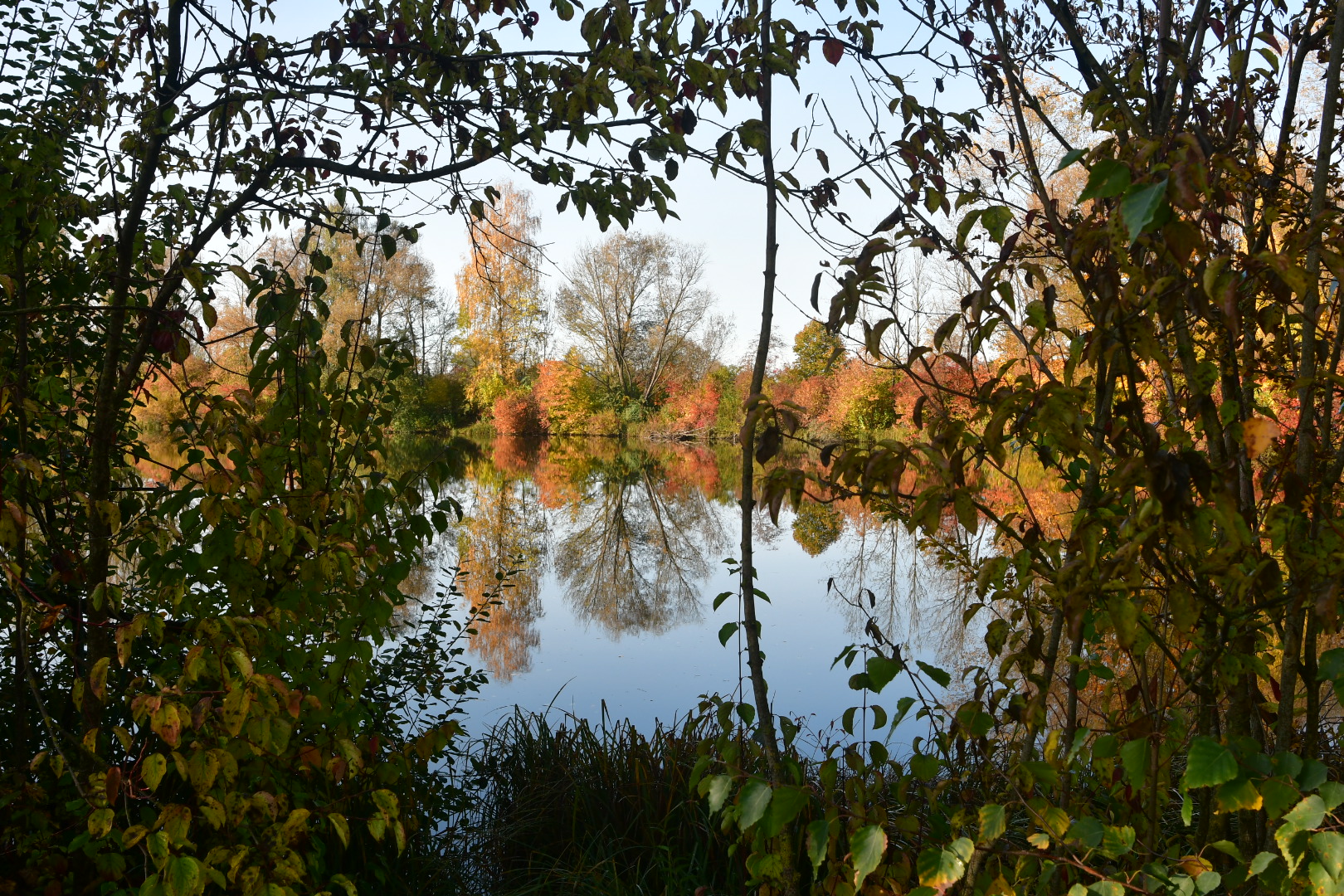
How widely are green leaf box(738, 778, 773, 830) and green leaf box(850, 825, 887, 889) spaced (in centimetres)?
13

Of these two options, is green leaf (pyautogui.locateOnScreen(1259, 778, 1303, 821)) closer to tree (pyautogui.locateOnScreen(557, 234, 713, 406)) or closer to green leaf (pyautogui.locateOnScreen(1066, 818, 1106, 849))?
green leaf (pyautogui.locateOnScreen(1066, 818, 1106, 849))

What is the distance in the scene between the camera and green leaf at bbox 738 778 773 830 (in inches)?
52.8

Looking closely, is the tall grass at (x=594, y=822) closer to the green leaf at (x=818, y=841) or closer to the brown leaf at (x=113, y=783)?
the green leaf at (x=818, y=841)

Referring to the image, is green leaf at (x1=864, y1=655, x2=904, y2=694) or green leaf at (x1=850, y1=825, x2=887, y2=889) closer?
green leaf at (x1=850, y1=825, x2=887, y2=889)

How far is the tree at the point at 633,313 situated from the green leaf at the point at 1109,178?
95.5 feet

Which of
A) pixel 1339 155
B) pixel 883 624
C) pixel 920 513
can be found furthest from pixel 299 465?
pixel 883 624

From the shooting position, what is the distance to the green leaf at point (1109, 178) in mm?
996

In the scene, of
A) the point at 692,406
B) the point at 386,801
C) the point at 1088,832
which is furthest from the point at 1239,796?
the point at 692,406

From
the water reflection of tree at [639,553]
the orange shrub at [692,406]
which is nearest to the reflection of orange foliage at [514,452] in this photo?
the water reflection of tree at [639,553]

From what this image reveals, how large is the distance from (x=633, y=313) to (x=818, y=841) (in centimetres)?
2975

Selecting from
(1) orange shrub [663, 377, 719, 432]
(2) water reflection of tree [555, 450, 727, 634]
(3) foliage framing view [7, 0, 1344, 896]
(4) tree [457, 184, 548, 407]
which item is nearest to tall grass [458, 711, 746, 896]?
(3) foliage framing view [7, 0, 1344, 896]

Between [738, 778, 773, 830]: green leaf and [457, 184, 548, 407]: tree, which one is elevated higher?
[457, 184, 548, 407]: tree

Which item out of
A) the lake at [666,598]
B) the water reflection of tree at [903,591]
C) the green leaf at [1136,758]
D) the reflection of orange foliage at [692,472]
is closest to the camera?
the green leaf at [1136,758]

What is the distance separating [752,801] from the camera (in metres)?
1.38
